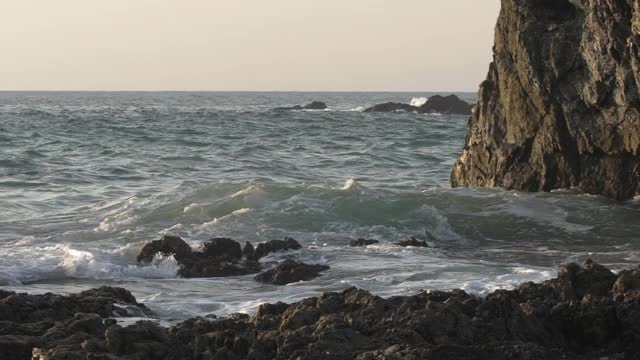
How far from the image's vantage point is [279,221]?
16609 millimetres

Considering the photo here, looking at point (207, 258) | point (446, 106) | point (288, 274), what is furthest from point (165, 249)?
point (446, 106)

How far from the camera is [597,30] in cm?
1562

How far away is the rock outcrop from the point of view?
39.9 ft

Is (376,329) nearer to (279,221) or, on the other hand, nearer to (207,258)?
(207,258)

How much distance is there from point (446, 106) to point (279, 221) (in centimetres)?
5545

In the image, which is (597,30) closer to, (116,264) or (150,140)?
(116,264)

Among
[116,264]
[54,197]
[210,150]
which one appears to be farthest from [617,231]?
[210,150]

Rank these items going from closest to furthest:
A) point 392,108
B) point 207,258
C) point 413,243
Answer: point 207,258, point 413,243, point 392,108

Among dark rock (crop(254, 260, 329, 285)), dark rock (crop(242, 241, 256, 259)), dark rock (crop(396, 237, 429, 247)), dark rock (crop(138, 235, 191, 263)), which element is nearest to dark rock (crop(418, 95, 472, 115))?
dark rock (crop(396, 237, 429, 247))

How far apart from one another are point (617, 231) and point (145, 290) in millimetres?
7916

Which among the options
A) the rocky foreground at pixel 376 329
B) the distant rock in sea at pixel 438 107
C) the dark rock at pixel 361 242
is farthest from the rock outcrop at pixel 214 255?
the distant rock in sea at pixel 438 107

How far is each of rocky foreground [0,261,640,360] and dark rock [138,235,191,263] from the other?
14.1 ft

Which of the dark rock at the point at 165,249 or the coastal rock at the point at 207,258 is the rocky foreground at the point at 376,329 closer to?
the coastal rock at the point at 207,258

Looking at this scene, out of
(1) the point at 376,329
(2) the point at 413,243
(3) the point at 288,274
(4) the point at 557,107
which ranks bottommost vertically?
(2) the point at 413,243
